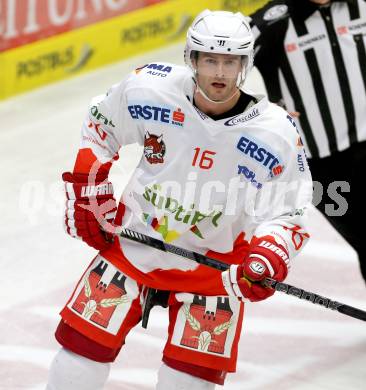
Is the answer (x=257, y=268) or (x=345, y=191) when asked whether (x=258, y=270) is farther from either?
(x=345, y=191)

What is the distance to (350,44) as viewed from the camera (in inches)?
210

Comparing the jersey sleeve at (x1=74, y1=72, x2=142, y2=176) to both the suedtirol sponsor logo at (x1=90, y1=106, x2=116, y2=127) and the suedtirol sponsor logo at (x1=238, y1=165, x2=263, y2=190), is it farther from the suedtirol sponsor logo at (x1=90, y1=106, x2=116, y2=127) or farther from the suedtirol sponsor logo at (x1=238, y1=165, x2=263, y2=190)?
the suedtirol sponsor logo at (x1=238, y1=165, x2=263, y2=190)

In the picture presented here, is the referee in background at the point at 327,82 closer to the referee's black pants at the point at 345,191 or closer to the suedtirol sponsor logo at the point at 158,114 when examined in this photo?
the referee's black pants at the point at 345,191

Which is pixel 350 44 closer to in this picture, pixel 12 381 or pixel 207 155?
pixel 207 155

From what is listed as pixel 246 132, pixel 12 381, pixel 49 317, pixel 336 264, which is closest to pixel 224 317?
pixel 246 132

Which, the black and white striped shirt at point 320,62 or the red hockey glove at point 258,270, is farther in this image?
the black and white striped shirt at point 320,62

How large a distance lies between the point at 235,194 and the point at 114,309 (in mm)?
564

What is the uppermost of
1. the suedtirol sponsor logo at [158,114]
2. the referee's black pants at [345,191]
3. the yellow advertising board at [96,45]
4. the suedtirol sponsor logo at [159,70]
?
the suedtirol sponsor logo at [159,70]

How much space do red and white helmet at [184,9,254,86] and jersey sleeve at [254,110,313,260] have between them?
278mm

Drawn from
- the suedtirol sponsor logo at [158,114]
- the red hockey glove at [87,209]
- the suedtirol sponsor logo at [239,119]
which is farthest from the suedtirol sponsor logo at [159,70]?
the red hockey glove at [87,209]

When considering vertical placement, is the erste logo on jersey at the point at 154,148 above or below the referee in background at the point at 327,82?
above

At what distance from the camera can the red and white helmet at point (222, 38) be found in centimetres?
406

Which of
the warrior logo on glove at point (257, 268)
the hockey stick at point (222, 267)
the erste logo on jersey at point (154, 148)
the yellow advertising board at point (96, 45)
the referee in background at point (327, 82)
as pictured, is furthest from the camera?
the yellow advertising board at point (96, 45)

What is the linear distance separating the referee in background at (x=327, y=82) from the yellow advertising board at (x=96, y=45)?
2.74 m
